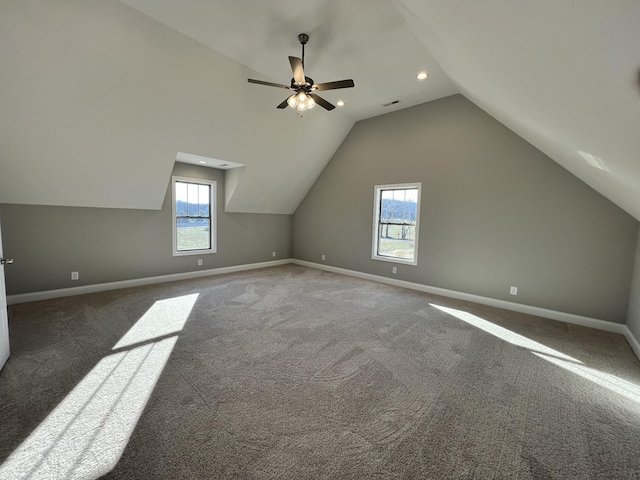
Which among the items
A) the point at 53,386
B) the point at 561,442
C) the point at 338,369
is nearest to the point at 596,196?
the point at 561,442

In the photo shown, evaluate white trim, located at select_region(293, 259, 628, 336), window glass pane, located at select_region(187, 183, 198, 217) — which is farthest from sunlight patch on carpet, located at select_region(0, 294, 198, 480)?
white trim, located at select_region(293, 259, 628, 336)

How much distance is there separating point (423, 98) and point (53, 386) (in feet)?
19.2

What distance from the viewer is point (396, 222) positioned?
543 cm

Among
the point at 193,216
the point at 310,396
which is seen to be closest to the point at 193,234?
the point at 193,216

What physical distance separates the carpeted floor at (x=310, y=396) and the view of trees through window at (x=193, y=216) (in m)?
2.13

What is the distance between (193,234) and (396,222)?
14.1 ft

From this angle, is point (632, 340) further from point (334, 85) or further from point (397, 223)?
point (334, 85)

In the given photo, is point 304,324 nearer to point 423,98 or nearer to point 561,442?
point 561,442

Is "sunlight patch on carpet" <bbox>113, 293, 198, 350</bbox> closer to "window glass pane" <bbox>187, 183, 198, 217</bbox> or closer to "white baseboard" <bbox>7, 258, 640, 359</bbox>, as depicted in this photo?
"white baseboard" <bbox>7, 258, 640, 359</bbox>

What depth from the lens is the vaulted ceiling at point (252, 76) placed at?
1.48m

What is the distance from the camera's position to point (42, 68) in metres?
2.71

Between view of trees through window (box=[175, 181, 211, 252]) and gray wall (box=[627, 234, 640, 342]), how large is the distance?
679 cm

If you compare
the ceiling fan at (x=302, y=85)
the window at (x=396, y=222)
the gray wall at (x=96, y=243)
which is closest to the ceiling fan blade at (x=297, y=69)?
the ceiling fan at (x=302, y=85)

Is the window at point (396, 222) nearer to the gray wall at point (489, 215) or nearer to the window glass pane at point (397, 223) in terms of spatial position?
the window glass pane at point (397, 223)
